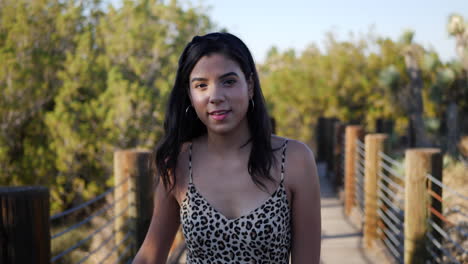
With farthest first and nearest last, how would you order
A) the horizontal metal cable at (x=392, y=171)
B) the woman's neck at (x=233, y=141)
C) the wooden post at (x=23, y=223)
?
the horizontal metal cable at (x=392, y=171) < the woman's neck at (x=233, y=141) < the wooden post at (x=23, y=223)

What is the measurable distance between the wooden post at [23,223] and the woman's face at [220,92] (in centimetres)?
67

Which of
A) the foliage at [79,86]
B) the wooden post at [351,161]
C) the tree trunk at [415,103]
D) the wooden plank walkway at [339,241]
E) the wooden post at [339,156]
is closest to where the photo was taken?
the wooden plank walkway at [339,241]

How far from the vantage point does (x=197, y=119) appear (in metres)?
2.16

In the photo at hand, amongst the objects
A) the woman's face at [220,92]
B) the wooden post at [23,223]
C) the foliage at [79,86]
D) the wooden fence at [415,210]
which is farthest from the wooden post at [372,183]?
the foliage at [79,86]

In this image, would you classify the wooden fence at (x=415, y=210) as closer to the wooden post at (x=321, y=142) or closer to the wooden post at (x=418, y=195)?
the wooden post at (x=418, y=195)

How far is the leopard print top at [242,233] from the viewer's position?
1.84 m

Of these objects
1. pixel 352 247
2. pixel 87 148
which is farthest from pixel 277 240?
pixel 87 148

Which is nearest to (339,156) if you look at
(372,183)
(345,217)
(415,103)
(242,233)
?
(345,217)

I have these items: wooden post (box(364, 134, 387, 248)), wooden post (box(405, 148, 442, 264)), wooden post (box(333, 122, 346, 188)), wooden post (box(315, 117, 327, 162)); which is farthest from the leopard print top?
wooden post (box(315, 117, 327, 162))

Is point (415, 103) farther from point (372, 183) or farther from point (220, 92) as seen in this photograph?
point (220, 92)

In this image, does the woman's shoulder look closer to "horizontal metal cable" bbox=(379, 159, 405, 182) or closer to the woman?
the woman

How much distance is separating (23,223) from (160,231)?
1.63ft

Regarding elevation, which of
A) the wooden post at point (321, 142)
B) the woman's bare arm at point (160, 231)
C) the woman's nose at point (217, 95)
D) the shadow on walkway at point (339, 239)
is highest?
the woman's nose at point (217, 95)

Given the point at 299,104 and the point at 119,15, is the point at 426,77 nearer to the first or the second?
the point at 299,104
